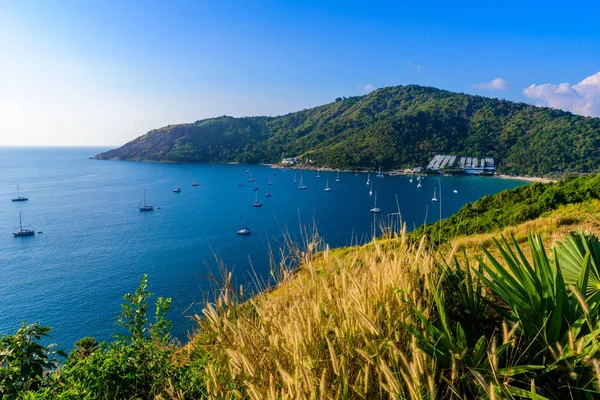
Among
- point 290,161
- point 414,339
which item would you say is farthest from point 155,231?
point 290,161

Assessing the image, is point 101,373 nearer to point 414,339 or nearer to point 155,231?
point 414,339

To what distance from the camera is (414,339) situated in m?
1.64

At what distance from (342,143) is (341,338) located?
123 m

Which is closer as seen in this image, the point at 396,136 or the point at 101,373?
the point at 101,373

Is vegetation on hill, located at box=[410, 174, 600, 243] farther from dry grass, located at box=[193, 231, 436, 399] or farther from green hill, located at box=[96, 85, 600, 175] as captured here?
green hill, located at box=[96, 85, 600, 175]

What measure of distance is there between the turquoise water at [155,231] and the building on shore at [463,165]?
22.7 feet

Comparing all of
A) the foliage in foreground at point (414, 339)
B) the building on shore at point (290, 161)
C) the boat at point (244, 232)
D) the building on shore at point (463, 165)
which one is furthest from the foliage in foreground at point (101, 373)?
the building on shore at point (290, 161)

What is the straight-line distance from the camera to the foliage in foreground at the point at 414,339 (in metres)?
1.61

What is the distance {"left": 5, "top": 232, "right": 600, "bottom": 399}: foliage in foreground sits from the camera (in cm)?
161

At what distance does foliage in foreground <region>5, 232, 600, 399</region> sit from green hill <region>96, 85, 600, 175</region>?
100 m

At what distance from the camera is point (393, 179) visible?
87.4 meters

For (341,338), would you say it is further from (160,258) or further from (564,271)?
(160,258)

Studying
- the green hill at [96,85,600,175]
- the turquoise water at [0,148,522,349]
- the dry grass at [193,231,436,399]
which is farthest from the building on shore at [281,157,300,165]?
the dry grass at [193,231,436,399]

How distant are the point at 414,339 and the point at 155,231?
4904 centimetres
